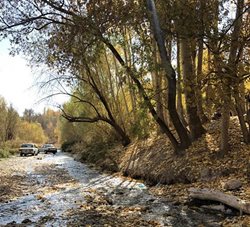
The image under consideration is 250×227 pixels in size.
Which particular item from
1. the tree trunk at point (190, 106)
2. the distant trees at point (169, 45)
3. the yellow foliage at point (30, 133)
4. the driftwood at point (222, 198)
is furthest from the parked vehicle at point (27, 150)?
the driftwood at point (222, 198)

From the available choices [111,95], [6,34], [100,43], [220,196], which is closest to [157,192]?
[220,196]

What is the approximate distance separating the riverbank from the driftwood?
0.99 ft

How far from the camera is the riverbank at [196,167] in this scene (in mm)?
12312

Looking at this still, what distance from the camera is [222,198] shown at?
10.5 m

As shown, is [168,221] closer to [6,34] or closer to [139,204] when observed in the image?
[139,204]

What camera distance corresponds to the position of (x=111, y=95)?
31.6 m

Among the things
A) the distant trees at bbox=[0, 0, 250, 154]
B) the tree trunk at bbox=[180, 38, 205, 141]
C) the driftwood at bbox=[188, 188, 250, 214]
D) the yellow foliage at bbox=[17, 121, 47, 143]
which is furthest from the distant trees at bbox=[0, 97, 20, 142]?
the driftwood at bbox=[188, 188, 250, 214]

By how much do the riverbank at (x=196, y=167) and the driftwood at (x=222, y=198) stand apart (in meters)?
0.30

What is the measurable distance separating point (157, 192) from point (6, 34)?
8737mm

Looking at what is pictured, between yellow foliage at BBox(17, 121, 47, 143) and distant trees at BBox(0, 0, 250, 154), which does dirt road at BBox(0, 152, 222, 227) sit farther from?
yellow foliage at BBox(17, 121, 47, 143)

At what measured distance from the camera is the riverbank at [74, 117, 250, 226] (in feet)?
40.4

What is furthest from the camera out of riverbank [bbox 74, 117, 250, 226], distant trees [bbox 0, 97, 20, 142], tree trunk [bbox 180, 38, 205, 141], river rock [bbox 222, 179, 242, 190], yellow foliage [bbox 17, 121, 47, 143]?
yellow foliage [bbox 17, 121, 47, 143]

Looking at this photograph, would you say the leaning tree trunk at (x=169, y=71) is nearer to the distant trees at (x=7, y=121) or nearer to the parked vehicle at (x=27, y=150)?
the parked vehicle at (x=27, y=150)

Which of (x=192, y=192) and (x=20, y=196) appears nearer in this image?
(x=192, y=192)
